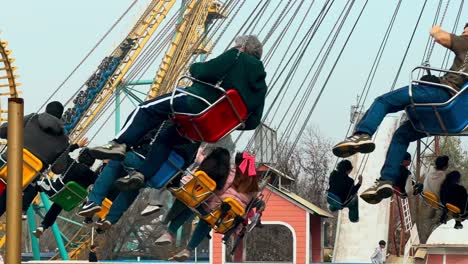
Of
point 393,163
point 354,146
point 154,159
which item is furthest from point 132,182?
point 393,163

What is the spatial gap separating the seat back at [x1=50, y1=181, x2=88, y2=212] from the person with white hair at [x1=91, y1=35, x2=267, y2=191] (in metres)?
2.02

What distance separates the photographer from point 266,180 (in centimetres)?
1353

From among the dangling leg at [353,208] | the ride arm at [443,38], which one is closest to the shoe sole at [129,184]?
the dangling leg at [353,208]

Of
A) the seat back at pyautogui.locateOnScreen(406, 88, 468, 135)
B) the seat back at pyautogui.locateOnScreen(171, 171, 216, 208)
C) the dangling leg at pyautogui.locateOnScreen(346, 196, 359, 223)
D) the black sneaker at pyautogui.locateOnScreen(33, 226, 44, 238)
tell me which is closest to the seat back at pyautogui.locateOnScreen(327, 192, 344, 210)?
the dangling leg at pyautogui.locateOnScreen(346, 196, 359, 223)

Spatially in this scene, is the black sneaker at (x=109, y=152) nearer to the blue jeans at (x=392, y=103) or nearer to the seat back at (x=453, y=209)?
the blue jeans at (x=392, y=103)

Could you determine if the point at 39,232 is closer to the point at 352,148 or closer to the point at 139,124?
the point at 139,124

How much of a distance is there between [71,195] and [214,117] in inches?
129

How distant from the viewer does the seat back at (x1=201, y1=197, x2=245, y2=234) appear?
12.8 meters

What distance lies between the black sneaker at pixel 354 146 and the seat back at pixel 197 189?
8.95ft

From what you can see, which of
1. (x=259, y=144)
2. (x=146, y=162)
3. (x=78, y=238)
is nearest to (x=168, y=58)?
(x=78, y=238)

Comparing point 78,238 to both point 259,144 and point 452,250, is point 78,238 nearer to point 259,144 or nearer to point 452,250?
point 452,250

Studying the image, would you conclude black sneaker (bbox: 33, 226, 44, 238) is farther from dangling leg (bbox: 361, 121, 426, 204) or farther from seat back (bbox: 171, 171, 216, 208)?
dangling leg (bbox: 361, 121, 426, 204)

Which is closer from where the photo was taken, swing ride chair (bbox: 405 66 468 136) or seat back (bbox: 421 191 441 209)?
swing ride chair (bbox: 405 66 468 136)

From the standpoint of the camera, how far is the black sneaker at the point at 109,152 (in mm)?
10625
